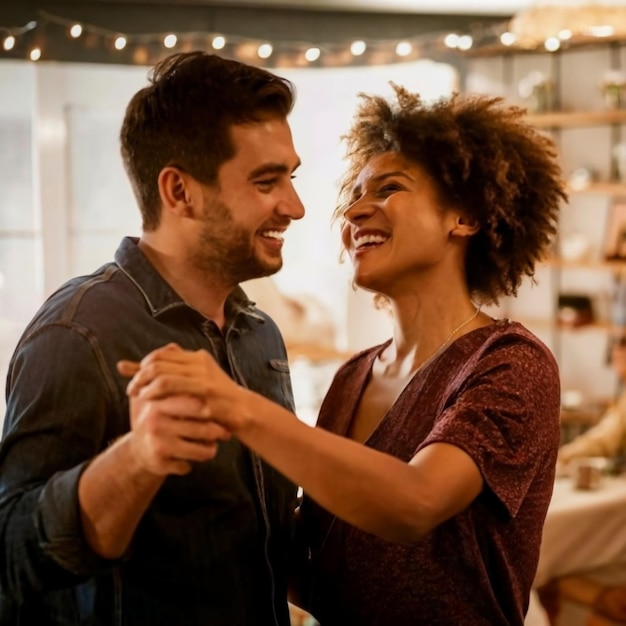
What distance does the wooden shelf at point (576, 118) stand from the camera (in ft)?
16.4

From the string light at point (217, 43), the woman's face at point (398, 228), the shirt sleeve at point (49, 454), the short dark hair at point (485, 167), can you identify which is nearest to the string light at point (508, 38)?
the string light at point (217, 43)

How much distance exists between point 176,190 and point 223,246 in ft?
0.34

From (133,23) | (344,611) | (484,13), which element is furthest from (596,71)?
(344,611)

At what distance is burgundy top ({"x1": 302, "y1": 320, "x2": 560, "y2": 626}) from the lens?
1.43 m

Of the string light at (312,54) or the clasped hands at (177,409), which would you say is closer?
the clasped hands at (177,409)

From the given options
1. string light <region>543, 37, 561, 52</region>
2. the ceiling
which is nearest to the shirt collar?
string light <region>543, 37, 561, 52</region>

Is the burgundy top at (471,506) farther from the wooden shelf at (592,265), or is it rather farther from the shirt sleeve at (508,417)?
the wooden shelf at (592,265)

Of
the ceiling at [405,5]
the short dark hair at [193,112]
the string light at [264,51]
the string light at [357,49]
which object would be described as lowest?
the short dark hair at [193,112]

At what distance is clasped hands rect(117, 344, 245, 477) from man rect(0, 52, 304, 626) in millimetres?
13

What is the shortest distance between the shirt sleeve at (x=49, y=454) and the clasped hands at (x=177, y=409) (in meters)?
0.13

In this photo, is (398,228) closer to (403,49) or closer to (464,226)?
(464,226)

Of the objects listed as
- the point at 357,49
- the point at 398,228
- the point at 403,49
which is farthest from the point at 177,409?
the point at 403,49

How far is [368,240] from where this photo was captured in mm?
1732

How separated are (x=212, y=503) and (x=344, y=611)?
31cm
